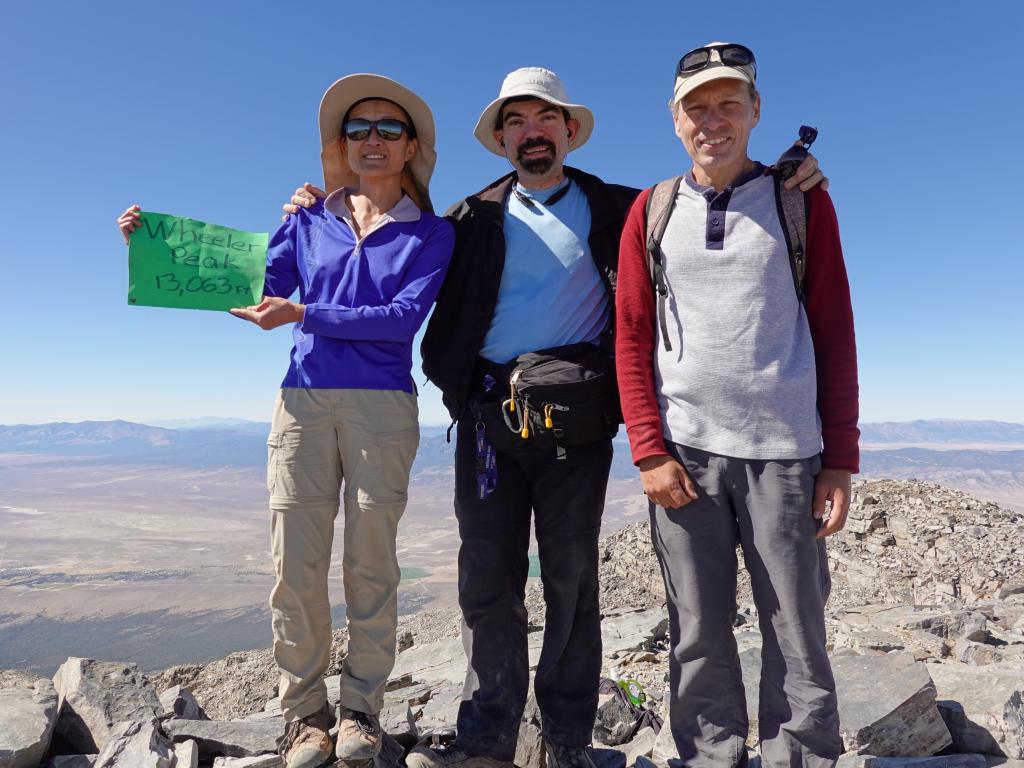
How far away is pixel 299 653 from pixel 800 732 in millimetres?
2535

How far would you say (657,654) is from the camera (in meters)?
7.99

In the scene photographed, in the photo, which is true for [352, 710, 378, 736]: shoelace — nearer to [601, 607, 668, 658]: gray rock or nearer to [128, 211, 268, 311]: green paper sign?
[128, 211, 268, 311]: green paper sign

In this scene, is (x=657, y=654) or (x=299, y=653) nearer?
(x=299, y=653)

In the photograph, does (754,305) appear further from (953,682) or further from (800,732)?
(953,682)

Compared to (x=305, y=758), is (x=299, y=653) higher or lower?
higher

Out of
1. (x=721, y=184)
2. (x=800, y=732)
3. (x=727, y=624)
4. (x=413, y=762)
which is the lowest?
(x=413, y=762)

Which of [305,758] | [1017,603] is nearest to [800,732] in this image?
[305,758]

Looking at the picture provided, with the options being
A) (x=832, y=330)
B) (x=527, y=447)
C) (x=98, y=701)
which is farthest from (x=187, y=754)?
(x=832, y=330)

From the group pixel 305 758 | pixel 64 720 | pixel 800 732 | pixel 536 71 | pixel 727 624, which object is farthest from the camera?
pixel 64 720

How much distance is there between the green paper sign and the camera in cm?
345

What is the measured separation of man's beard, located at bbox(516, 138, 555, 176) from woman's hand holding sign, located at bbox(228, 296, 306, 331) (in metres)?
1.55

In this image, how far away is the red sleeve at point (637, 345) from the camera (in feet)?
9.89

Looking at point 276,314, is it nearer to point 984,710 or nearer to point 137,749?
point 137,749

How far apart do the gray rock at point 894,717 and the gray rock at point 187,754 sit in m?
3.96
